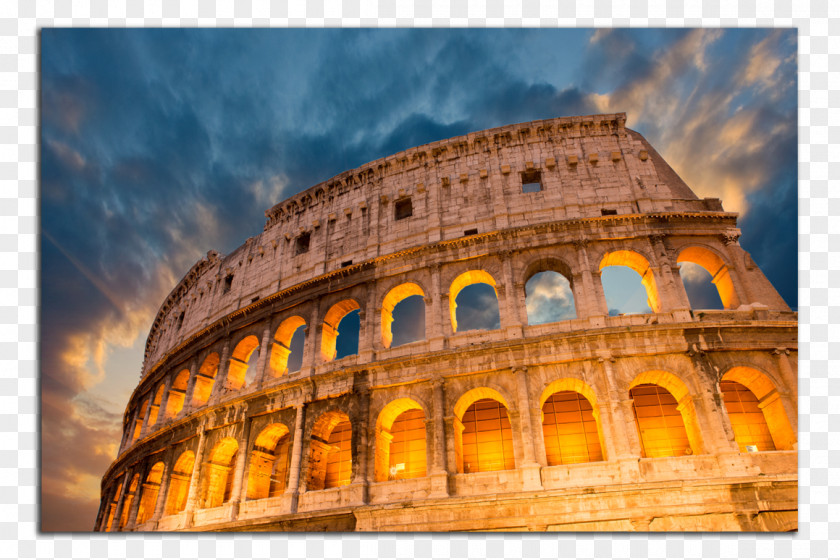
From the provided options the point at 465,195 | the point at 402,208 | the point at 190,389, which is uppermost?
the point at 402,208

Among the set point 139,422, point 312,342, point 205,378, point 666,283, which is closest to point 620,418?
point 666,283

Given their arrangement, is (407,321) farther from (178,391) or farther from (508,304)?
(508,304)

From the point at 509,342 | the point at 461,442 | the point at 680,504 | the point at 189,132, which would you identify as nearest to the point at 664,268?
the point at 509,342

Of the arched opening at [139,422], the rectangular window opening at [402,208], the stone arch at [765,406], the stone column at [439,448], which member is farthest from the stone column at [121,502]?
the stone arch at [765,406]

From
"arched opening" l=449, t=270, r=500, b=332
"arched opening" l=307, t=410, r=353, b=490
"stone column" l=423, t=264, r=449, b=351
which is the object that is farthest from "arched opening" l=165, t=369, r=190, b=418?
"arched opening" l=449, t=270, r=500, b=332

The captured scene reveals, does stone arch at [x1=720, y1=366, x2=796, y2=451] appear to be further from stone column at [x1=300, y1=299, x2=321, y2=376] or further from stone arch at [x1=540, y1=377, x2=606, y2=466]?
stone column at [x1=300, y1=299, x2=321, y2=376]

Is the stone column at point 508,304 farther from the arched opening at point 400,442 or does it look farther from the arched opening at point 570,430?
the arched opening at point 400,442
